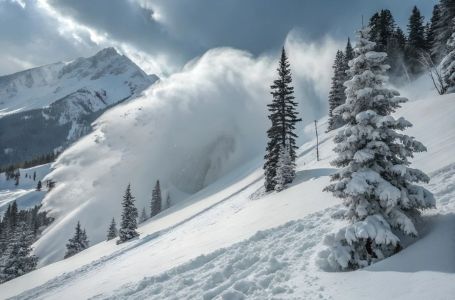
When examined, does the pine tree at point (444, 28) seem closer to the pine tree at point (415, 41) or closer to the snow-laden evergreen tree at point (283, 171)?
the pine tree at point (415, 41)

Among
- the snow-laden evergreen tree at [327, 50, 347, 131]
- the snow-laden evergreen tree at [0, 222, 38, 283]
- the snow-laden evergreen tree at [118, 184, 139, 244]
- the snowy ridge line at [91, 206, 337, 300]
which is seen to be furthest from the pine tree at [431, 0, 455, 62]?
the snow-laden evergreen tree at [0, 222, 38, 283]

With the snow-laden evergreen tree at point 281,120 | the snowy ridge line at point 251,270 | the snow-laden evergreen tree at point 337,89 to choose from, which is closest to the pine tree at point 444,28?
the snow-laden evergreen tree at point 337,89

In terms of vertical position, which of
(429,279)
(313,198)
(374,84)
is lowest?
(429,279)

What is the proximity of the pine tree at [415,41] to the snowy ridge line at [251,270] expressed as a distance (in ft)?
216

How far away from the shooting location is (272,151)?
43000mm

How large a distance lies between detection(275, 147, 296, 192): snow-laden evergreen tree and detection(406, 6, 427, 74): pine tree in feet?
159

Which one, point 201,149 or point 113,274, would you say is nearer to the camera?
point 113,274

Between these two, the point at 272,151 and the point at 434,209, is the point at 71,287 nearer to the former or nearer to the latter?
the point at 434,209

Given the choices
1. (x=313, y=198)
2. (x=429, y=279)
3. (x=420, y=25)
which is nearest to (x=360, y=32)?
(x=429, y=279)

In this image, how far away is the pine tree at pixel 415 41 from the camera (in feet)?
240

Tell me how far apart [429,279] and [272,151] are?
33587 millimetres

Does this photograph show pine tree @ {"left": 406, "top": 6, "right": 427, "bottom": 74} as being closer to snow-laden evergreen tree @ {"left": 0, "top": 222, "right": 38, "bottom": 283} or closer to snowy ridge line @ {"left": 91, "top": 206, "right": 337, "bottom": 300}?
snowy ridge line @ {"left": 91, "top": 206, "right": 337, "bottom": 300}

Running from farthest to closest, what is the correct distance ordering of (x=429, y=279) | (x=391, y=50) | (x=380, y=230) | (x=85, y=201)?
1. (x=85, y=201)
2. (x=391, y=50)
3. (x=380, y=230)
4. (x=429, y=279)

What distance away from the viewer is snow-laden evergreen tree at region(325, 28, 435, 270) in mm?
11703
